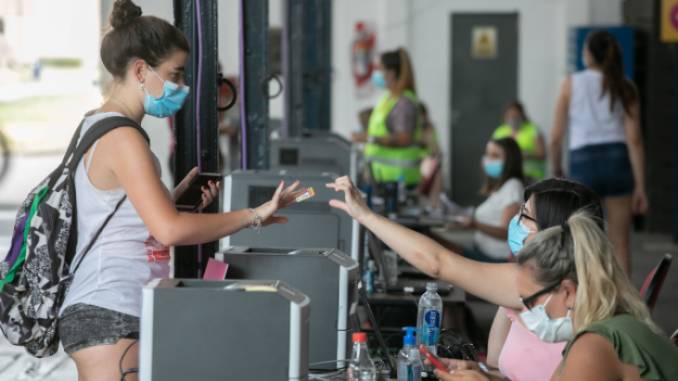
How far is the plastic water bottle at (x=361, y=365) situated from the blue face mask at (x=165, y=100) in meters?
0.71

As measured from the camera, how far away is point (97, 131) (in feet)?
8.58

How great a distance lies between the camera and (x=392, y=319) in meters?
4.62

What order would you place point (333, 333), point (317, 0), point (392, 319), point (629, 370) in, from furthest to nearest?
point (317, 0) → point (392, 319) → point (333, 333) → point (629, 370)

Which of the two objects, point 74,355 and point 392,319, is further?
point 392,319

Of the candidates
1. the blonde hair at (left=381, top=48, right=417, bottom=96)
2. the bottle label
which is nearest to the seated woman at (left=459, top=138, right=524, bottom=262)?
the blonde hair at (left=381, top=48, right=417, bottom=96)

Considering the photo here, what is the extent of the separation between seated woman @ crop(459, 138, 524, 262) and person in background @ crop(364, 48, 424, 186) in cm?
135

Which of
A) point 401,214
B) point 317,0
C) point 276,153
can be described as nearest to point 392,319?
point 276,153

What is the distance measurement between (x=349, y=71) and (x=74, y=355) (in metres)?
12.0

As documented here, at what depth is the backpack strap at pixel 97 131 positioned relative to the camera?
2.61 m

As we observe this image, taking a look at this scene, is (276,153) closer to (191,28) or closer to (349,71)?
(191,28)

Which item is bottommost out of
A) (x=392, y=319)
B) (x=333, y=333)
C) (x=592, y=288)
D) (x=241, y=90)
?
(x=392, y=319)

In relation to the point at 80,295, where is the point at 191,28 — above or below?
above

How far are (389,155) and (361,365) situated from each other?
5.32 metres

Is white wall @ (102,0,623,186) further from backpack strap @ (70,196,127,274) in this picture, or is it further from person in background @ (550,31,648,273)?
backpack strap @ (70,196,127,274)
